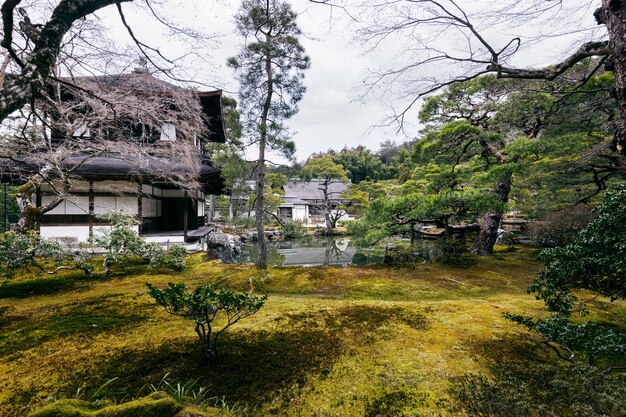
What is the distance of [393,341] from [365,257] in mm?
8482

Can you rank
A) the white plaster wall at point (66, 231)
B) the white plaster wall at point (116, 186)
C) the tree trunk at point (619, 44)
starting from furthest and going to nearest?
1. the white plaster wall at point (66, 231)
2. the white plaster wall at point (116, 186)
3. the tree trunk at point (619, 44)

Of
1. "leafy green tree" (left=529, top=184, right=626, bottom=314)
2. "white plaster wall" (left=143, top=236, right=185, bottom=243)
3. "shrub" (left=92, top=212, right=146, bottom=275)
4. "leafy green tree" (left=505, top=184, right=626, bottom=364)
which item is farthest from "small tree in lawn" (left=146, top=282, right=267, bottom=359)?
"white plaster wall" (left=143, top=236, right=185, bottom=243)

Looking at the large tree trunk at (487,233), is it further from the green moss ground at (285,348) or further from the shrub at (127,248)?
the shrub at (127,248)

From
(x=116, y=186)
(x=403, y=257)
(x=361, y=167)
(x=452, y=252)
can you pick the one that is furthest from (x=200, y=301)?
(x=361, y=167)

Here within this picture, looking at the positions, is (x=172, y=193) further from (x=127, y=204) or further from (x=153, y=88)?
(x=153, y=88)

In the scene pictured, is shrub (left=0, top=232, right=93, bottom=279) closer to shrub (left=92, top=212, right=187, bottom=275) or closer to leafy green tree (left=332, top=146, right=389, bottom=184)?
shrub (left=92, top=212, right=187, bottom=275)

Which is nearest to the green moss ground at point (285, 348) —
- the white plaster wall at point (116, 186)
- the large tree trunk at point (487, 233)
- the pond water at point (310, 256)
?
the large tree trunk at point (487, 233)

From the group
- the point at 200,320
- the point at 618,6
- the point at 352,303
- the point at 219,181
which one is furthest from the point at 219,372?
the point at 219,181

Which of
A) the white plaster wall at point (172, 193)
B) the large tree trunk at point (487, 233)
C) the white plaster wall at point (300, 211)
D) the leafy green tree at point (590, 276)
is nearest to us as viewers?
the leafy green tree at point (590, 276)

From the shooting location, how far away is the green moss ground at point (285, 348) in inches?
65.8

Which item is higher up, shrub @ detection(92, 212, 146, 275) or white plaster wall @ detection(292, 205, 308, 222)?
white plaster wall @ detection(292, 205, 308, 222)

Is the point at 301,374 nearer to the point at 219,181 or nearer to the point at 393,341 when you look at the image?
the point at 393,341

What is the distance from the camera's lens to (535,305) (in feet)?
10.6

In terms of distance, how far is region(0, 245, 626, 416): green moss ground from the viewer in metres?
1.67
